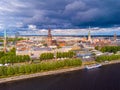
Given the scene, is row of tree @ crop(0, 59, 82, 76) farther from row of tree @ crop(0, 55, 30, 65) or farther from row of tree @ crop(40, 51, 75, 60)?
row of tree @ crop(40, 51, 75, 60)

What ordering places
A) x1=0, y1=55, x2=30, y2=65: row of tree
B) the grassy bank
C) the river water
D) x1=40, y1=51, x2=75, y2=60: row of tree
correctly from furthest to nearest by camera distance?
x1=40, y1=51, x2=75, y2=60: row of tree, x1=0, y1=55, x2=30, y2=65: row of tree, the grassy bank, the river water

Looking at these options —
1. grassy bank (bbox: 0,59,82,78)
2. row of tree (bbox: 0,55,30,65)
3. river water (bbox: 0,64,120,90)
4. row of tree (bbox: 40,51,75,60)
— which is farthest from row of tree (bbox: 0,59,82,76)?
row of tree (bbox: 40,51,75,60)

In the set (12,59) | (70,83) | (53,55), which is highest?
(53,55)

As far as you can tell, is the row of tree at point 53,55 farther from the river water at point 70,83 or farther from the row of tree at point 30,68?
the river water at point 70,83

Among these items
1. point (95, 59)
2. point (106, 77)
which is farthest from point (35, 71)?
point (95, 59)

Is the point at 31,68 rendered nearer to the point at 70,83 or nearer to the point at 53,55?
the point at 70,83

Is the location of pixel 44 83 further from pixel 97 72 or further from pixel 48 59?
pixel 48 59

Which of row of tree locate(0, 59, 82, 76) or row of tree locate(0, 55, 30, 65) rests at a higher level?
row of tree locate(0, 55, 30, 65)

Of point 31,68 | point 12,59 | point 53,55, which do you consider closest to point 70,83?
point 31,68
